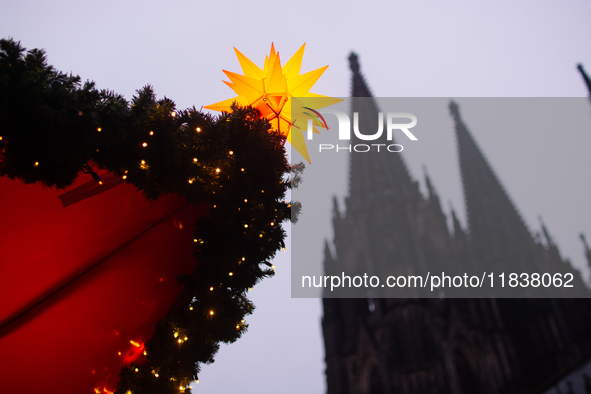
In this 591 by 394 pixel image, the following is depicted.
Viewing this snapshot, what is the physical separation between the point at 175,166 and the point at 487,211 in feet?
114

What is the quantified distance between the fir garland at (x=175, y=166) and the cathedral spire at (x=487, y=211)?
3090 cm

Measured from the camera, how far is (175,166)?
238cm

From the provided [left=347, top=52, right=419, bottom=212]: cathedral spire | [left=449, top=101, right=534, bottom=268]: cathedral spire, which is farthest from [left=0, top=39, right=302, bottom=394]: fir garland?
[left=449, top=101, right=534, bottom=268]: cathedral spire

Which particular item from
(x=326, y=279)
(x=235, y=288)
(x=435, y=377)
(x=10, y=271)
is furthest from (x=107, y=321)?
(x=326, y=279)

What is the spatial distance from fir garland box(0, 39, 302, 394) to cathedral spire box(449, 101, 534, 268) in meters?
30.9

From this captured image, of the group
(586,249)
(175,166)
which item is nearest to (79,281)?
(175,166)

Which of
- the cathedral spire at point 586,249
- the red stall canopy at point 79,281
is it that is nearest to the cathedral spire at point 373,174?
the cathedral spire at point 586,249

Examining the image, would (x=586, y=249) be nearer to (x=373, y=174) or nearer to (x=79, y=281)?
(x=373, y=174)

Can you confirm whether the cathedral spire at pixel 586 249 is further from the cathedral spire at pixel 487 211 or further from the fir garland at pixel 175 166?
the fir garland at pixel 175 166

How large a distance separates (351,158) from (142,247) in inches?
1359

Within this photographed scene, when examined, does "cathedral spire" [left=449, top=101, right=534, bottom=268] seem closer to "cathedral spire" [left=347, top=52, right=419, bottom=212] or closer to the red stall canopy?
"cathedral spire" [left=347, top=52, right=419, bottom=212]

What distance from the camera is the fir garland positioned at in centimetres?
191

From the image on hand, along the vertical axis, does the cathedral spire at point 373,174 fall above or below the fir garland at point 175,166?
above

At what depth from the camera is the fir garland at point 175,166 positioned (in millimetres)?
1912
